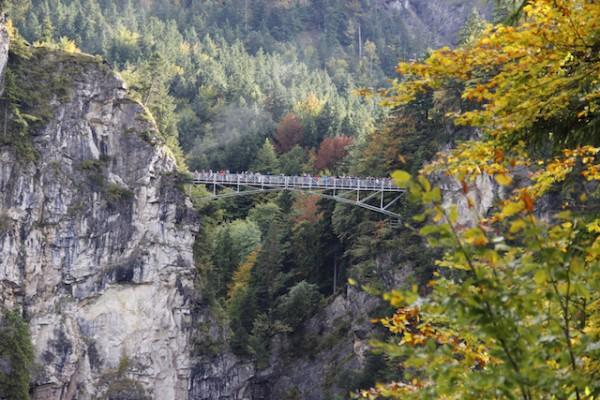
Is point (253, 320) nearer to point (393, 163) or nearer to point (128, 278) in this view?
point (128, 278)

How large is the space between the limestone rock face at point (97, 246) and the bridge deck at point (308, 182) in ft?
6.04

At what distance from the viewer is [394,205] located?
3847 cm

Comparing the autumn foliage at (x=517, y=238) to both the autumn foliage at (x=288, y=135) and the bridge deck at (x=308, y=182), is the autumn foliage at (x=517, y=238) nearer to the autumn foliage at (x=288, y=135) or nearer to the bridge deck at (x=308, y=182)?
the bridge deck at (x=308, y=182)

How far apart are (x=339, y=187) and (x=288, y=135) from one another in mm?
23487

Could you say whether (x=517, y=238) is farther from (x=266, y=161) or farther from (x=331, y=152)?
(x=266, y=161)

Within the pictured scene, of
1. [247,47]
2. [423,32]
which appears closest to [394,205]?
[247,47]

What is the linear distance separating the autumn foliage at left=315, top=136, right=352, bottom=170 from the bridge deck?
43.8 feet

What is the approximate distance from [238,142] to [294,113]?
6.38 m

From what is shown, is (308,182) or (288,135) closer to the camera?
(308,182)

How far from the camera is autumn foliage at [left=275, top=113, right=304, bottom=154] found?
60.6 m

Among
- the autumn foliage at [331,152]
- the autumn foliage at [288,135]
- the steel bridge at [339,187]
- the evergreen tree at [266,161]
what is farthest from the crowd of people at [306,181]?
the autumn foliage at [288,135]

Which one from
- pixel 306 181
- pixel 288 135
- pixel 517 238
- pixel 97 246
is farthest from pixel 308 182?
pixel 517 238

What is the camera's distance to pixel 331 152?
183 ft

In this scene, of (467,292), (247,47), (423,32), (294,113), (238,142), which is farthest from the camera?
A: (423,32)
